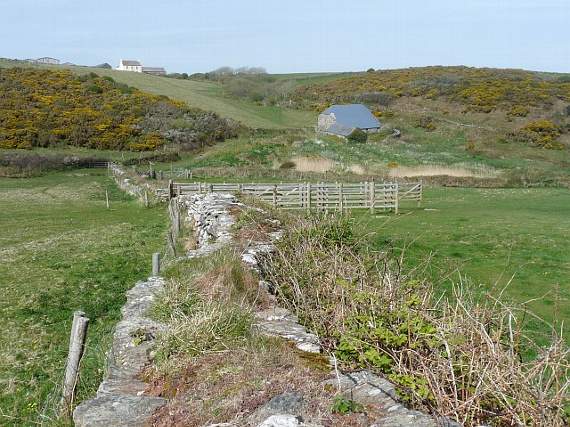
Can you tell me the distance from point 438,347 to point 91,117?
67.0 meters

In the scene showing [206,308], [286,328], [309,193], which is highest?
[206,308]

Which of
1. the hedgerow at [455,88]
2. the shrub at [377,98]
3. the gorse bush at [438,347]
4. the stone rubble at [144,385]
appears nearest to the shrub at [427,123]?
the hedgerow at [455,88]

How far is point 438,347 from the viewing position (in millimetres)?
5285

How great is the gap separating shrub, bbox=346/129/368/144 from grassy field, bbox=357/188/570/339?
32.0m

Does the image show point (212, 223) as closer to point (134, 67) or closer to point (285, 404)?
point (285, 404)

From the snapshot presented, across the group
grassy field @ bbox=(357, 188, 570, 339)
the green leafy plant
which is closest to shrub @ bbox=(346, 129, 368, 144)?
grassy field @ bbox=(357, 188, 570, 339)

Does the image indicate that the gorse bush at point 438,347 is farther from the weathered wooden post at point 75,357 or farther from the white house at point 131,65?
the white house at point 131,65

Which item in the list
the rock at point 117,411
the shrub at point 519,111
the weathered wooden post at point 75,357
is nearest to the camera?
the rock at point 117,411

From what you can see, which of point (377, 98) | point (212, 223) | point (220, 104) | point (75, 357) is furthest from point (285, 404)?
point (377, 98)

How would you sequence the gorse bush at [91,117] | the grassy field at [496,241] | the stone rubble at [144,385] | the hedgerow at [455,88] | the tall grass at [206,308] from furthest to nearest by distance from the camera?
1. the hedgerow at [455,88]
2. the gorse bush at [91,117]
3. the grassy field at [496,241]
4. the tall grass at [206,308]
5. the stone rubble at [144,385]

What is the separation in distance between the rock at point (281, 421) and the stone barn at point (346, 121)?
219 feet

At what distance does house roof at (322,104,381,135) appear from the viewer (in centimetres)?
7124

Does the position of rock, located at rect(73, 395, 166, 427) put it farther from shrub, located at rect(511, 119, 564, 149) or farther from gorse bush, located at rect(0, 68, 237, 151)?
shrub, located at rect(511, 119, 564, 149)

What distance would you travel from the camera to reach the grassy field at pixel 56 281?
8.30 meters
